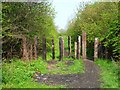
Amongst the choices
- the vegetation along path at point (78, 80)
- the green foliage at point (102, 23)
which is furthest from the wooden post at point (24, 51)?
the vegetation along path at point (78, 80)

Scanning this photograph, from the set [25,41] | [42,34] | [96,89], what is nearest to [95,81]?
[96,89]

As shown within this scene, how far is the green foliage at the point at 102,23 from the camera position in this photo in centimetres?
1612

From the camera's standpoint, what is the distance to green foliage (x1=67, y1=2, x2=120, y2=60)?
52.9 feet

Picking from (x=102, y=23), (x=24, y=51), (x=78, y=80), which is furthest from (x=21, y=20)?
(x=78, y=80)

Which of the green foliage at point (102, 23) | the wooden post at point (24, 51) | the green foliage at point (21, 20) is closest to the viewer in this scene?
the green foliage at point (102, 23)

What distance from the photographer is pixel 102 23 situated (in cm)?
2048

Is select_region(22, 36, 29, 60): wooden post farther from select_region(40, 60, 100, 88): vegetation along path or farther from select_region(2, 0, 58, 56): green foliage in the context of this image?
select_region(40, 60, 100, 88): vegetation along path

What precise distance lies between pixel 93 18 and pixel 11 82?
13.9 m

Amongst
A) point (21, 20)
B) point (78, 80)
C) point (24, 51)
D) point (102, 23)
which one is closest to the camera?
point (78, 80)

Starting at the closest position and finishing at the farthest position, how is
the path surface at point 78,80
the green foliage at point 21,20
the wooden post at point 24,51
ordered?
1. the path surface at point 78,80
2. the green foliage at point 21,20
3. the wooden post at point 24,51

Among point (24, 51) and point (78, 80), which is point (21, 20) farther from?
point (78, 80)

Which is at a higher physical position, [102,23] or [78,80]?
[102,23]

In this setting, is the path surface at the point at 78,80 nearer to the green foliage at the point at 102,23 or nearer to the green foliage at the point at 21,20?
the green foliage at the point at 102,23

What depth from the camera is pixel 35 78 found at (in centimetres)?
1239
